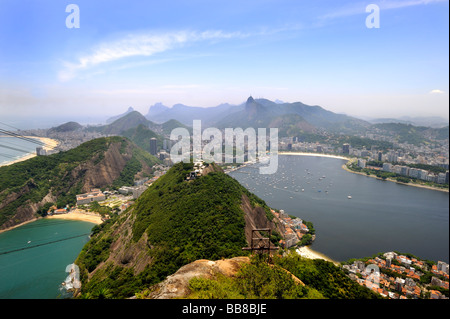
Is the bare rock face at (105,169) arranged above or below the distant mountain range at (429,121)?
below

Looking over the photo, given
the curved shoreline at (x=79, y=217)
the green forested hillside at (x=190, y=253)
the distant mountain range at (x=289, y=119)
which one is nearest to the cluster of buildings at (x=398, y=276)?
the green forested hillside at (x=190, y=253)

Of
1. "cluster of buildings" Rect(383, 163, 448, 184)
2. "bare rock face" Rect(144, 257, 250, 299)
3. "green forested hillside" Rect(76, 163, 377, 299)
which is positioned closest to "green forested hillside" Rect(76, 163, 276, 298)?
"green forested hillside" Rect(76, 163, 377, 299)

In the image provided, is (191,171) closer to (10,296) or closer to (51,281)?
(51,281)

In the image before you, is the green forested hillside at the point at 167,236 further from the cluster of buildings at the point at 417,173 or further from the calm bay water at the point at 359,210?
the cluster of buildings at the point at 417,173

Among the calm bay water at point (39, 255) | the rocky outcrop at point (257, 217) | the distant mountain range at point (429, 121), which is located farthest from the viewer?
the distant mountain range at point (429, 121)

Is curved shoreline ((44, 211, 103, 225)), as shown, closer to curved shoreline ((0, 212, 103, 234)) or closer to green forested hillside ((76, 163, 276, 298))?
curved shoreline ((0, 212, 103, 234))
